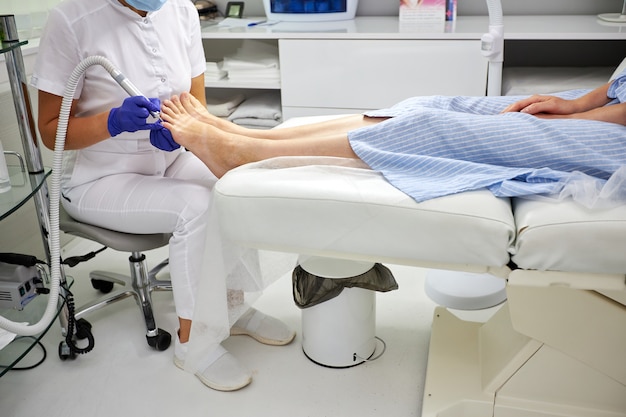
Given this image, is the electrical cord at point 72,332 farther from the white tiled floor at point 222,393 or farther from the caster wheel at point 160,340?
the caster wheel at point 160,340

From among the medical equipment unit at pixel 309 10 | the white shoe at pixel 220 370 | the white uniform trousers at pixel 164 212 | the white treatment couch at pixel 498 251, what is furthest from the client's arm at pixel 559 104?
the medical equipment unit at pixel 309 10

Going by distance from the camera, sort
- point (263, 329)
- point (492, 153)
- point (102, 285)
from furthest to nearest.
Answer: point (102, 285)
point (263, 329)
point (492, 153)

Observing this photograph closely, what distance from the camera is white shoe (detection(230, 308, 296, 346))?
1.90m

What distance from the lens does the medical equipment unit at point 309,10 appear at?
8.86 ft

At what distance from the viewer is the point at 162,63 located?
180 cm

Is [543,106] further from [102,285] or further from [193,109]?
[102,285]

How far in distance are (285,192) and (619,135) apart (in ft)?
2.48

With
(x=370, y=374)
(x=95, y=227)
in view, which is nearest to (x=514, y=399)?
(x=370, y=374)

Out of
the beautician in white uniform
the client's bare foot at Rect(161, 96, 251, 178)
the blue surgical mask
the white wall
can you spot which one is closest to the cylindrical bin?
the beautician in white uniform

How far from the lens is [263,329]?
192cm

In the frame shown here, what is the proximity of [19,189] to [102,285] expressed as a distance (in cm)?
62

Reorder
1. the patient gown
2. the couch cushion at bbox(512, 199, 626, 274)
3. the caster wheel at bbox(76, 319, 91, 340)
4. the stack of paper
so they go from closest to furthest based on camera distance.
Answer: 1. the couch cushion at bbox(512, 199, 626, 274)
2. the patient gown
3. the caster wheel at bbox(76, 319, 91, 340)
4. the stack of paper

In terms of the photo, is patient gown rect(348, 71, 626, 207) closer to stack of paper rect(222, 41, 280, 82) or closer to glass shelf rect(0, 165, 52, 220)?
glass shelf rect(0, 165, 52, 220)

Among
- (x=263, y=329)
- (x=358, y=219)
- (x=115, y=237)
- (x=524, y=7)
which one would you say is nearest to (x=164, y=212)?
(x=115, y=237)
